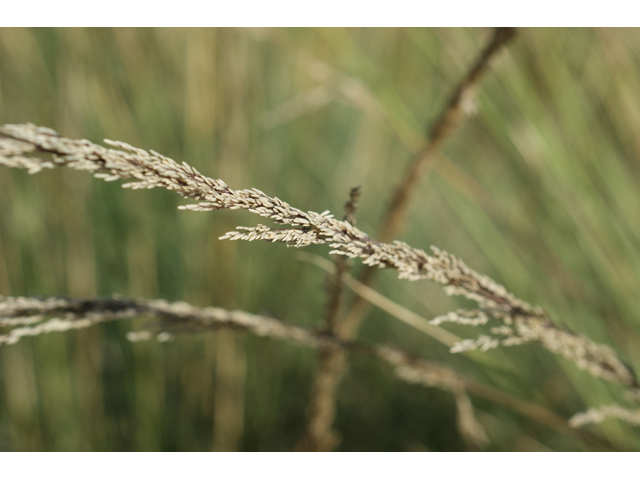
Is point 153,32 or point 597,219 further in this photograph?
point 153,32

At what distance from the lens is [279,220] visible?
1.01 ft

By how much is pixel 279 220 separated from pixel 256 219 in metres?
0.80

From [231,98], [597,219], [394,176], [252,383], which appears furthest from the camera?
[394,176]

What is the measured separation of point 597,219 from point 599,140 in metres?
0.15

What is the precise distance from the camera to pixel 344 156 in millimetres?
1340

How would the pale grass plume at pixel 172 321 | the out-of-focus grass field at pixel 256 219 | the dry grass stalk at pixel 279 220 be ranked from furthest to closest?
the out-of-focus grass field at pixel 256 219 < the pale grass plume at pixel 172 321 < the dry grass stalk at pixel 279 220

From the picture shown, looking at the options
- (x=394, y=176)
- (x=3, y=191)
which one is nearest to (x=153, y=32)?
(x=3, y=191)

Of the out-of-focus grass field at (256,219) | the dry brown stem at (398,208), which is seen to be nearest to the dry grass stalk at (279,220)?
the dry brown stem at (398,208)

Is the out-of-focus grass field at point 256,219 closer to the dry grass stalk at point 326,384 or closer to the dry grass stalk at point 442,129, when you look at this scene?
the dry grass stalk at point 442,129

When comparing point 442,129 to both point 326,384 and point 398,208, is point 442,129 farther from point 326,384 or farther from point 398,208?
point 326,384

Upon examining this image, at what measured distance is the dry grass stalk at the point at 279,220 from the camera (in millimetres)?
271

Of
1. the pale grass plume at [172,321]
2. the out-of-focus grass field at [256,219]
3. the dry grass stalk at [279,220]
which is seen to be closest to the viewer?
the dry grass stalk at [279,220]

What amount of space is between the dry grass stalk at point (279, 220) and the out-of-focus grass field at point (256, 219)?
0.31 meters

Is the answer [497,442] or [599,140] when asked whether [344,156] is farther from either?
[497,442]
